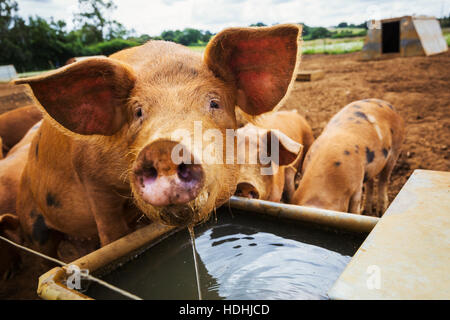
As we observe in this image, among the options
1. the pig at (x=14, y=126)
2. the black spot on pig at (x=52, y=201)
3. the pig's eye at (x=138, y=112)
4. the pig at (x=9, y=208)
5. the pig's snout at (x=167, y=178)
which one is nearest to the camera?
the pig's snout at (x=167, y=178)

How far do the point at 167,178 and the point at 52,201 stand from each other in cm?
181

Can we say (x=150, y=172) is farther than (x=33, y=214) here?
No

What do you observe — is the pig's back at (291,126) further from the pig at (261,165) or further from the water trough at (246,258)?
the water trough at (246,258)

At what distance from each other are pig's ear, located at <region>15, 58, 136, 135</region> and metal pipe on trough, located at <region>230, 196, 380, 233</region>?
41.4 inches

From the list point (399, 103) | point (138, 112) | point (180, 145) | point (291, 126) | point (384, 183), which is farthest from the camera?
point (399, 103)

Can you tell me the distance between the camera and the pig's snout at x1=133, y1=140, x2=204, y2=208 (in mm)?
1295

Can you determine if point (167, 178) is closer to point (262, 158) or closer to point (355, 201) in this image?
point (262, 158)

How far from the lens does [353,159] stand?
388cm

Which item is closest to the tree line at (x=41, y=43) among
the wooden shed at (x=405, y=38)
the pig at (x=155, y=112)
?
the wooden shed at (x=405, y=38)

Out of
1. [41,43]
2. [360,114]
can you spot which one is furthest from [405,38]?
[41,43]

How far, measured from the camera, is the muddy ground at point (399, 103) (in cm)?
443

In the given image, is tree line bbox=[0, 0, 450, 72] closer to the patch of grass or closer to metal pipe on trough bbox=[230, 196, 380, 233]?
the patch of grass

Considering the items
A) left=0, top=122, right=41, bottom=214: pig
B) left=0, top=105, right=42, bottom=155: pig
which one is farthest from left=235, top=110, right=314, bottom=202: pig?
left=0, top=105, right=42, bottom=155: pig
